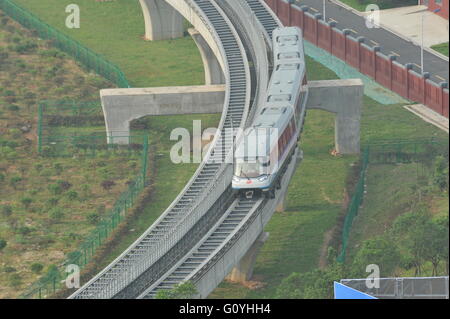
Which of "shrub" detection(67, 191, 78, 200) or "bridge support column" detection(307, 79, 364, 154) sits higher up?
"bridge support column" detection(307, 79, 364, 154)

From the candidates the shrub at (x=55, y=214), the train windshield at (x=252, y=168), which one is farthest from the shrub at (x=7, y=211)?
the train windshield at (x=252, y=168)

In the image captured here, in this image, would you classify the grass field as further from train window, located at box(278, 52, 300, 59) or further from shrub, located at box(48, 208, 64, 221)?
train window, located at box(278, 52, 300, 59)

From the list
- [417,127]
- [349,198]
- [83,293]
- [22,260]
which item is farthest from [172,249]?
[417,127]

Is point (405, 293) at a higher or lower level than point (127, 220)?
higher

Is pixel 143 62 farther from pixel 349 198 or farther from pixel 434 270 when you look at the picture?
pixel 434 270

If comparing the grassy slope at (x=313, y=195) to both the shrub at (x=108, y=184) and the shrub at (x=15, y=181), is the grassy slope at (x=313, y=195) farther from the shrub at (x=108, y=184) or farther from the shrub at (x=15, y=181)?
the shrub at (x=15, y=181)

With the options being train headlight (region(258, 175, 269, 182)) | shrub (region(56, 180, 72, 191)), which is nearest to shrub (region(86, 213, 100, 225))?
shrub (region(56, 180, 72, 191))
